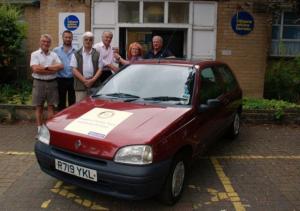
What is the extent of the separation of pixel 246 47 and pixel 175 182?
6828mm

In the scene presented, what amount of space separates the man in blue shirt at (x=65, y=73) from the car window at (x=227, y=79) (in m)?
2.66

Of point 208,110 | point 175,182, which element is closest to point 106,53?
point 208,110

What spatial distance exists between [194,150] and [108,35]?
124 inches

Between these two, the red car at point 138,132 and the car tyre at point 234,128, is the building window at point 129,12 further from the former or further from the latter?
the red car at point 138,132

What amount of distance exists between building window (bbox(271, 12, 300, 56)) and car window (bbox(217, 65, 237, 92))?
4889 mm

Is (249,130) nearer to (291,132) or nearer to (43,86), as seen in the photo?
(291,132)

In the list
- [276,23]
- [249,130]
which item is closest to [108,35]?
[249,130]

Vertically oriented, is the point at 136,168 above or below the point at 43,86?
below

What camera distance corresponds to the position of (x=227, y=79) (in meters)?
6.70

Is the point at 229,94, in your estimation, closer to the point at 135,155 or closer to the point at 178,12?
the point at 135,155

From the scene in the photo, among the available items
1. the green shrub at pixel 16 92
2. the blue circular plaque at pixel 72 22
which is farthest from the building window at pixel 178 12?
the green shrub at pixel 16 92

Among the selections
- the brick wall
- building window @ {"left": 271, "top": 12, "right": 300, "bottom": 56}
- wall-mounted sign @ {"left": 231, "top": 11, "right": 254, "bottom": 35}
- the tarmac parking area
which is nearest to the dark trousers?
the tarmac parking area

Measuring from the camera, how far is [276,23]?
1130 centimetres

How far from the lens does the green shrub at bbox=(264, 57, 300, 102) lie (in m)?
10.3
